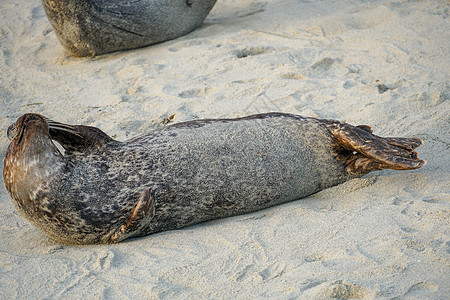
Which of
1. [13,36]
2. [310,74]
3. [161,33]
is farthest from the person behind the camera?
[13,36]

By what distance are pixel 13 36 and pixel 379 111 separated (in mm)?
5526

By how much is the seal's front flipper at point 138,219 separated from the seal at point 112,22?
13.0ft

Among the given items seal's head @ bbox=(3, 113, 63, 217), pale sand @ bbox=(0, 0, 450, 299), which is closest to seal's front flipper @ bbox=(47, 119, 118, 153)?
seal's head @ bbox=(3, 113, 63, 217)

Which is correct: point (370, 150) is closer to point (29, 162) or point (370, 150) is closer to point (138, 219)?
point (138, 219)

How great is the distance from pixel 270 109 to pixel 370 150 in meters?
1.49

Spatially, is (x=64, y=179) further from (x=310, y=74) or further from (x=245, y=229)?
(x=310, y=74)

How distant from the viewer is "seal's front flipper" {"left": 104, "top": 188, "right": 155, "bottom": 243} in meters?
3.54

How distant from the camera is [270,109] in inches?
210

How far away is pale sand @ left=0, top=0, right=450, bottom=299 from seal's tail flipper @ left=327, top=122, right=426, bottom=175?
0.55 feet

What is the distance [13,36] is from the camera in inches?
307

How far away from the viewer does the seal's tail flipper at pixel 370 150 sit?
3975 mm

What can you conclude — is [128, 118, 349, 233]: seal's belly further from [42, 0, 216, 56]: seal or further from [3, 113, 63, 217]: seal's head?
[42, 0, 216, 56]: seal

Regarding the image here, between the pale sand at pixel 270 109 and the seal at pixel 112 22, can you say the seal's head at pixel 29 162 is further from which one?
the seal at pixel 112 22

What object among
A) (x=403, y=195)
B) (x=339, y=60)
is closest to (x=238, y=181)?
(x=403, y=195)
